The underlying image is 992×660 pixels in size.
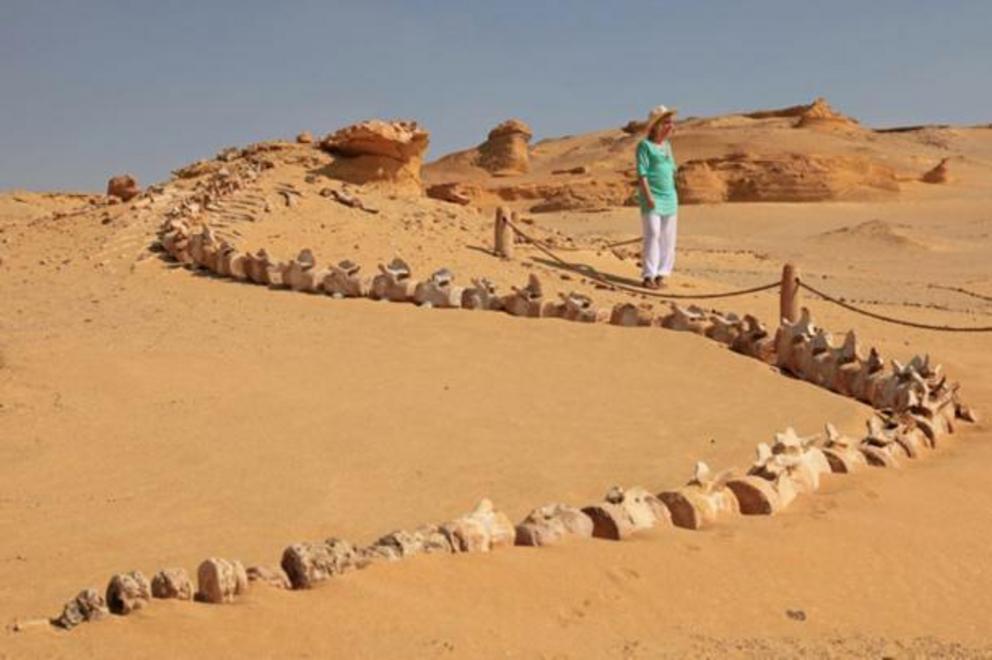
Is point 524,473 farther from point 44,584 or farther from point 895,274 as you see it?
point 895,274

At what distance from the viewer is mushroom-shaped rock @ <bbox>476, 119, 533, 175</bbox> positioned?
1704 inches

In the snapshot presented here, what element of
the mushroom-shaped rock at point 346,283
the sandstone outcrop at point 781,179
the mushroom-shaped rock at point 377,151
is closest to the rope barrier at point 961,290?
the mushroom-shaped rock at point 377,151

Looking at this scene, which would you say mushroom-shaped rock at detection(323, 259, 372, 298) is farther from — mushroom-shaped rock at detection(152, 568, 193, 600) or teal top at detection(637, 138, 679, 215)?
mushroom-shaped rock at detection(152, 568, 193, 600)

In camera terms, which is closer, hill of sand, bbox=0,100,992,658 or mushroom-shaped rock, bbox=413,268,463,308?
hill of sand, bbox=0,100,992,658

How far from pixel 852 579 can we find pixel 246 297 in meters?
6.91

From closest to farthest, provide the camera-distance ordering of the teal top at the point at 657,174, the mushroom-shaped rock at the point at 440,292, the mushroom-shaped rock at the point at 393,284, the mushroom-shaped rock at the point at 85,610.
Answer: the mushroom-shaped rock at the point at 85,610 < the mushroom-shaped rock at the point at 440,292 < the mushroom-shaped rock at the point at 393,284 < the teal top at the point at 657,174

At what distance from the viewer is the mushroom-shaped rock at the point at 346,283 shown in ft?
33.2

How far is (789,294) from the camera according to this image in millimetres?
9523

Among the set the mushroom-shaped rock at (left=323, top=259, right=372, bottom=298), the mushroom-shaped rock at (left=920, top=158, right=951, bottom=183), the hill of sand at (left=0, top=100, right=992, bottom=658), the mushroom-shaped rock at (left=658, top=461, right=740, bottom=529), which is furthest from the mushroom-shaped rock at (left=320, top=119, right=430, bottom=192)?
the mushroom-shaped rock at (left=920, top=158, right=951, bottom=183)

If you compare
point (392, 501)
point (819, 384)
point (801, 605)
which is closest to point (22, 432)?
point (392, 501)

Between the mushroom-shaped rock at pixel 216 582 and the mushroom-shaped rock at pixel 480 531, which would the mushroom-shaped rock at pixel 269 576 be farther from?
the mushroom-shaped rock at pixel 480 531

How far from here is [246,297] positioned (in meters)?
9.98

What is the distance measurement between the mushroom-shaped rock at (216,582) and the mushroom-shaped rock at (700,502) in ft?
6.12

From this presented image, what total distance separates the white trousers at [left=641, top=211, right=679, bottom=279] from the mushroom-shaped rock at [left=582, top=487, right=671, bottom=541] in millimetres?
7461
